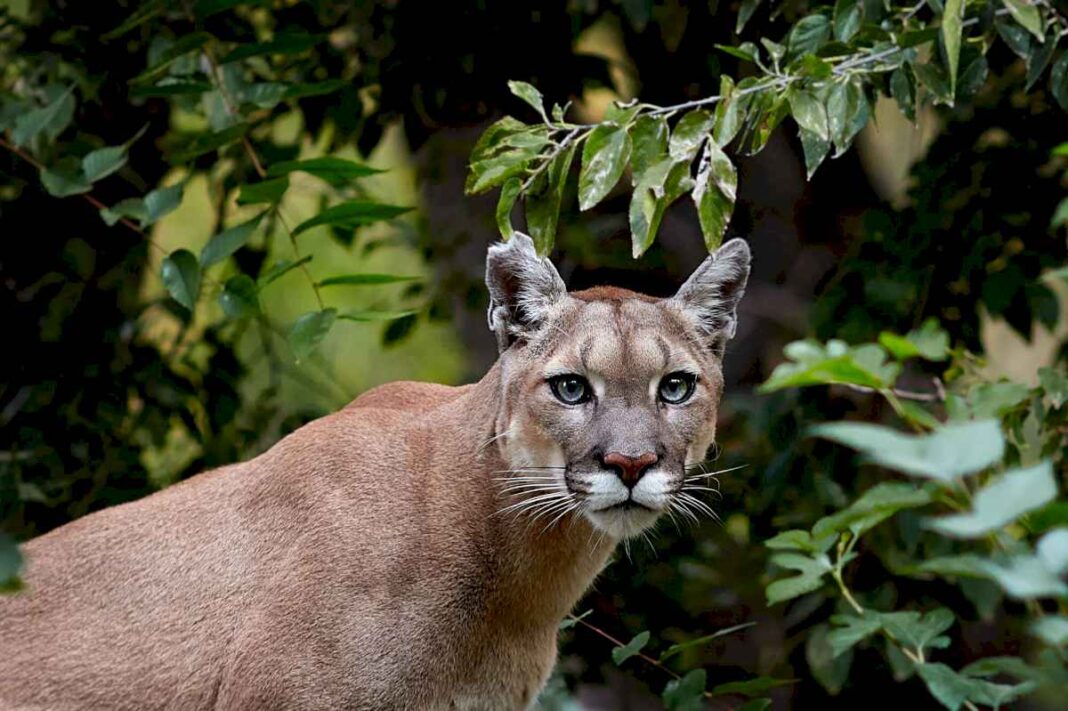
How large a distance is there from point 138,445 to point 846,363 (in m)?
4.80

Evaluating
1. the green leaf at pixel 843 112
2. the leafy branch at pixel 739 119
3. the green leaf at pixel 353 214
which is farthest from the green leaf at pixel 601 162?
the green leaf at pixel 353 214

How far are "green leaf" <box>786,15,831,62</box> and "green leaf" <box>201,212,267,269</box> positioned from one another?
189cm

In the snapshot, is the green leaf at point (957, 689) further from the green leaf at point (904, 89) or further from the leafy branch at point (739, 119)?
the green leaf at point (904, 89)

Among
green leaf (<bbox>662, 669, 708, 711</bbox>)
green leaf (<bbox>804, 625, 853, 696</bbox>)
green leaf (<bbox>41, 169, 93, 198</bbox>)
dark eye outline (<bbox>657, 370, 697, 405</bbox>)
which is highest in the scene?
green leaf (<bbox>41, 169, 93, 198</bbox>)

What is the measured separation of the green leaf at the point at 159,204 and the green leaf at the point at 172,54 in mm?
409

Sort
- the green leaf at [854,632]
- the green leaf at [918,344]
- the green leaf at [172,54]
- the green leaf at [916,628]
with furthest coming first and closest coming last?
the green leaf at [172,54] → the green leaf at [916,628] → the green leaf at [854,632] → the green leaf at [918,344]

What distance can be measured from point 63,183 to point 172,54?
0.65 m

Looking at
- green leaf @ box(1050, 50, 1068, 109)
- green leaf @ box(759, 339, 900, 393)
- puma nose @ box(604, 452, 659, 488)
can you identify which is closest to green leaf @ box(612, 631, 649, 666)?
puma nose @ box(604, 452, 659, 488)

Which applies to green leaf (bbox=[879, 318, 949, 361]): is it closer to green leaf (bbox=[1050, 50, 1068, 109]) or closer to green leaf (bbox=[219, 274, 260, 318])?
green leaf (bbox=[1050, 50, 1068, 109])

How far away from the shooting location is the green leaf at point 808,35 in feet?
14.4

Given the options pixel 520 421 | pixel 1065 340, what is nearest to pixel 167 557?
pixel 520 421

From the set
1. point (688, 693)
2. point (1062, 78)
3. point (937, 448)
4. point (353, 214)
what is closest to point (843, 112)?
point (1062, 78)

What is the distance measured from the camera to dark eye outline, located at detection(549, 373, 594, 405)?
170 inches

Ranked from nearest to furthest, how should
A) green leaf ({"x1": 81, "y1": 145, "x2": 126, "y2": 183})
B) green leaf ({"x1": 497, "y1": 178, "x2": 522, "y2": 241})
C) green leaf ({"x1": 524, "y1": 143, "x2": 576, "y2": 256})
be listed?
1. green leaf ({"x1": 497, "y1": 178, "x2": 522, "y2": 241})
2. green leaf ({"x1": 524, "y1": 143, "x2": 576, "y2": 256})
3. green leaf ({"x1": 81, "y1": 145, "x2": 126, "y2": 183})
